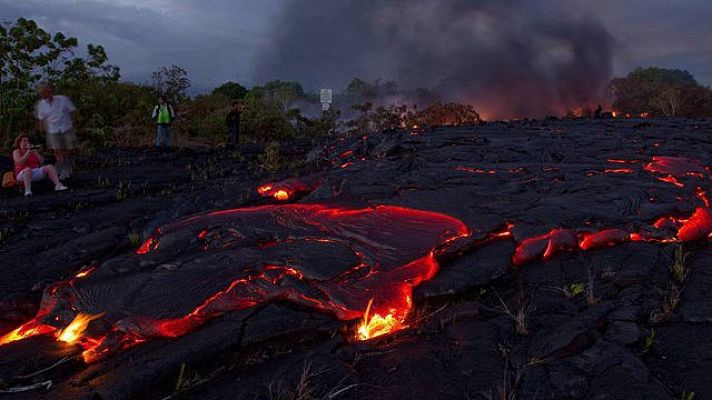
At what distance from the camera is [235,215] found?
523cm

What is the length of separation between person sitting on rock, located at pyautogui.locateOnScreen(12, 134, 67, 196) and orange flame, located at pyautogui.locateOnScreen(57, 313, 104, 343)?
5518 millimetres

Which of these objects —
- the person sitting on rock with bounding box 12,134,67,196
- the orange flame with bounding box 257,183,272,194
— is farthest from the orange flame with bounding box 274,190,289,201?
the person sitting on rock with bounding box 12,134,67,196

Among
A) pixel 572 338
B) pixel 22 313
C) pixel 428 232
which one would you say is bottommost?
pixel 22 313

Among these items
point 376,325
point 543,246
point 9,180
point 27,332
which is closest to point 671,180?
point 543,246

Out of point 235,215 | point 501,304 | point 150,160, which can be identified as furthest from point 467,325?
point 150,160

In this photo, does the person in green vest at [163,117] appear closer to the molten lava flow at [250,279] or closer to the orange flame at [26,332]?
the molten lava flow at [250,279]

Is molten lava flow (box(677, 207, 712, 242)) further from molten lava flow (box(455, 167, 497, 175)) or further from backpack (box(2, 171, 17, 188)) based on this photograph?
backpack (box(2, 171, 17, 188))

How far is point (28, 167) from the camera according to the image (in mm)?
7793

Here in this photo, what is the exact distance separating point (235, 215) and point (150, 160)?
8.23 m

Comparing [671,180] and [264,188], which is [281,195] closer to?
[264,188]

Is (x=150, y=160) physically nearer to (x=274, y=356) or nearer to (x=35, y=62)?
(x=35, y=62)

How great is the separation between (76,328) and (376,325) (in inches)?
88.7

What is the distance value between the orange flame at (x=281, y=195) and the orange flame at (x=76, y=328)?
3675mm

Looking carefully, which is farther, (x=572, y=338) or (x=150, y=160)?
(x=150, y=160)
